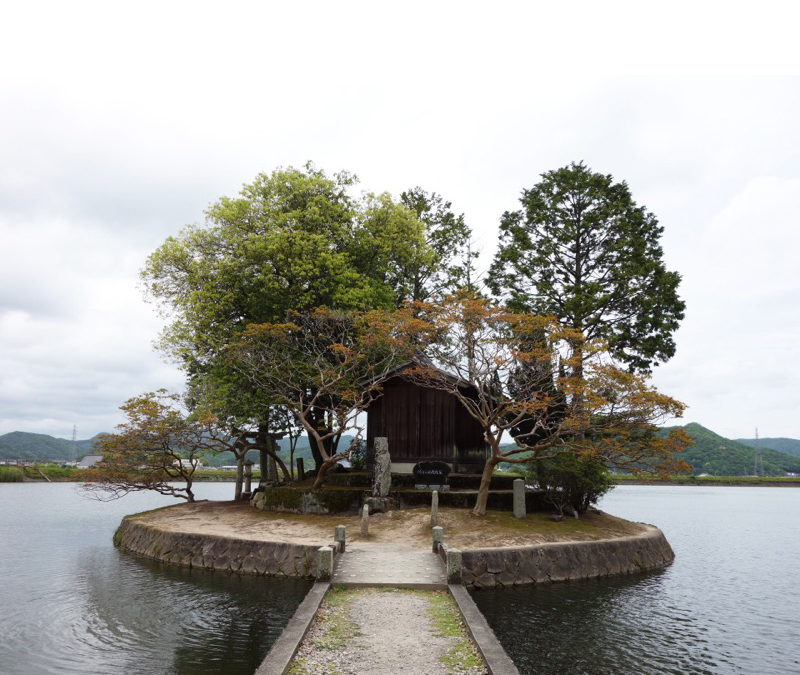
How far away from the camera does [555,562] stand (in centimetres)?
2025

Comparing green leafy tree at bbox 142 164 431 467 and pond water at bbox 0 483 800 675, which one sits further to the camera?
green leafy tree at bbox 142 164 431 467

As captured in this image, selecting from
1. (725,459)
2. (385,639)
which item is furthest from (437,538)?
(725,459)

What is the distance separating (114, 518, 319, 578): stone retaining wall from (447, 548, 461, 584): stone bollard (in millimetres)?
5857

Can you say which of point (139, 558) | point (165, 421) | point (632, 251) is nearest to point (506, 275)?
point (632, 251)

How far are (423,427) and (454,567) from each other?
49.6 ft

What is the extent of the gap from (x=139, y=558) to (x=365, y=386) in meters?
13.0

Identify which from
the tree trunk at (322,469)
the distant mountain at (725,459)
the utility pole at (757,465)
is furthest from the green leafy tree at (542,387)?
the utility pole at (757,465)

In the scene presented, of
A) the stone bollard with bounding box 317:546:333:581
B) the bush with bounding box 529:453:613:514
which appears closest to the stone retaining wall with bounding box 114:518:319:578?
the stone bollard with bounding box 317:546:333:581

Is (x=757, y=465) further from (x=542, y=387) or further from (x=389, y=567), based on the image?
(x=389, y=567)

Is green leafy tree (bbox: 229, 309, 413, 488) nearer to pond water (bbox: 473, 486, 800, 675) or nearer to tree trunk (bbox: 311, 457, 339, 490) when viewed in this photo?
tree trunk (bbox: 311, 457, 339, 490)

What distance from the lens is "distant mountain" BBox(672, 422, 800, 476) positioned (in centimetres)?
10888

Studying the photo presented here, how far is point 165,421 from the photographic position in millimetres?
28250

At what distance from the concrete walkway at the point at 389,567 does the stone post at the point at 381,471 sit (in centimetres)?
529

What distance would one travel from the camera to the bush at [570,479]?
25.1m
